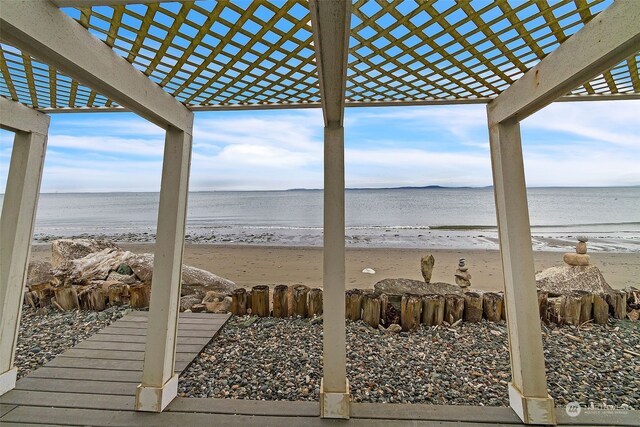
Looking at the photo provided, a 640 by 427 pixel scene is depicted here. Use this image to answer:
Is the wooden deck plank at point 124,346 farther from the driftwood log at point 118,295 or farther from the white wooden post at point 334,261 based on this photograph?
the white wooden post at point 334,261

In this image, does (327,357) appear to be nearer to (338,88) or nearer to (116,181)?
(338,88)

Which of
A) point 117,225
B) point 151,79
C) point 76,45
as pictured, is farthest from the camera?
point 117,225

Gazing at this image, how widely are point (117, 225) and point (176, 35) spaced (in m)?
18.3

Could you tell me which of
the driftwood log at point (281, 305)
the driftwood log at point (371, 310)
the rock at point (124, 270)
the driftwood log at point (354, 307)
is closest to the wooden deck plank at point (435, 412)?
the driftwood log at point (371, 310)

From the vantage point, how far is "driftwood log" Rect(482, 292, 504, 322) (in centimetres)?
272

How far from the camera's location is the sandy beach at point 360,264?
5.34 meters

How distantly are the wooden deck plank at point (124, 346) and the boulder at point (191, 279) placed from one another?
1416 mm

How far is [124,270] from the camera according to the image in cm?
396

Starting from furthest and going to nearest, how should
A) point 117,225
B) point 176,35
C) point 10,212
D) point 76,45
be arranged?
1. point 117,225
2. point 10,212
3. point 176,35
4. point 76,45

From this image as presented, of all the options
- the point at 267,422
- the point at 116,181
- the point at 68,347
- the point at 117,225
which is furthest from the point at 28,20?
the point at 116,181

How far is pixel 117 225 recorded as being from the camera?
15.7 m

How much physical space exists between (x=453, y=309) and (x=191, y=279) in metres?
3.27

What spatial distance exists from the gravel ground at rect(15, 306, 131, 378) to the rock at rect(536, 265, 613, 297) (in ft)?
15.3

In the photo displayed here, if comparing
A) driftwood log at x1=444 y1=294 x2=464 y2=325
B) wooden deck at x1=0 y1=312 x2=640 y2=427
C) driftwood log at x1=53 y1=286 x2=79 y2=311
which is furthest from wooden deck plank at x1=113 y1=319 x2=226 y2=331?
driftwood log at x1=444 y1=294 x2=464 y2=325
